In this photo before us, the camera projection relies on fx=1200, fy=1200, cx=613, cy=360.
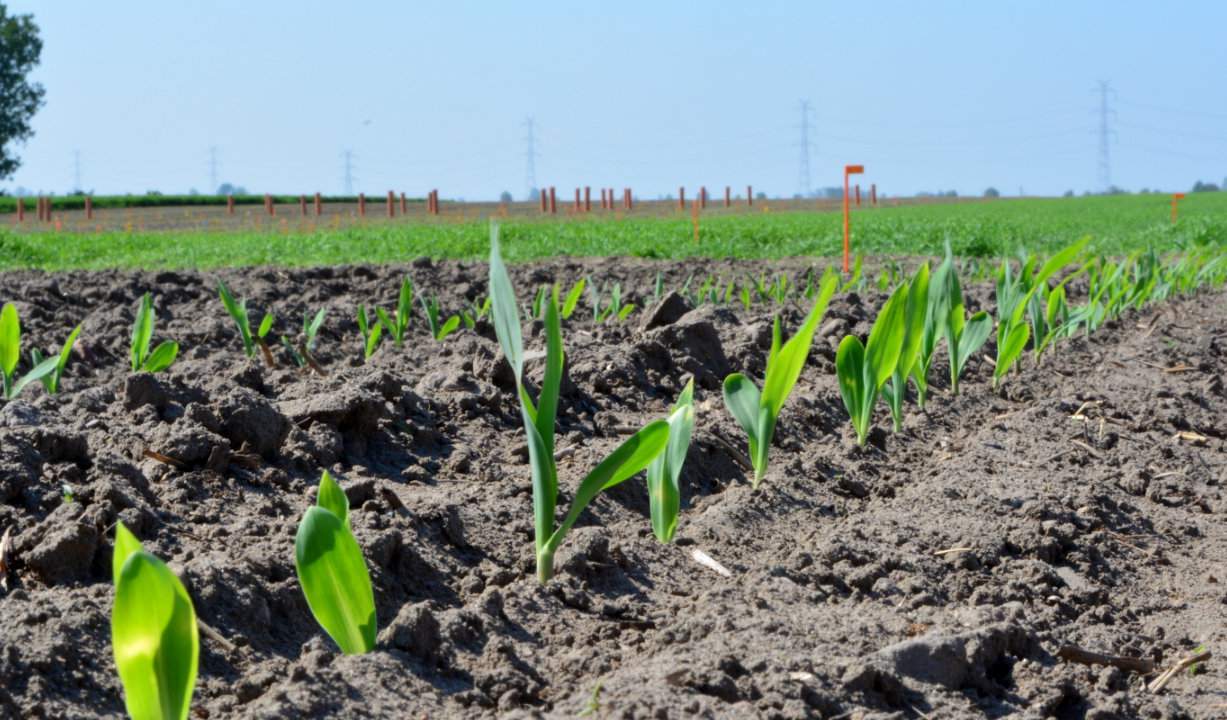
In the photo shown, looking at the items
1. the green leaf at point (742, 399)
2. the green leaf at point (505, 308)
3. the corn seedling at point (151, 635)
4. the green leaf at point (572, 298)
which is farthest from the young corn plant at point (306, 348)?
the corn seedling at point (151, 635)

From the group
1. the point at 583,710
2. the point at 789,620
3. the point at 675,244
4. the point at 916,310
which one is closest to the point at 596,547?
the point at 789,620

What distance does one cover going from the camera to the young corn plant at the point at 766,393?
8.77 feet

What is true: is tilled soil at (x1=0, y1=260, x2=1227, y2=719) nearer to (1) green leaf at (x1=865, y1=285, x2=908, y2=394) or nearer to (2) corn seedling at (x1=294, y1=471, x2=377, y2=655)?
(2) corn seedling at (x1=294, y1=471, x2=377, y2=655)

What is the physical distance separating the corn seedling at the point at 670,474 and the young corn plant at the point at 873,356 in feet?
2.47

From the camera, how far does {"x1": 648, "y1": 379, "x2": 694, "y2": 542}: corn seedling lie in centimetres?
238

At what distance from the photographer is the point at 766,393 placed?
2734mm

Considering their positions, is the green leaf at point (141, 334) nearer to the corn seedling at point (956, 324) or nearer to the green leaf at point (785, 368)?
the green leaf at point (785, 368)

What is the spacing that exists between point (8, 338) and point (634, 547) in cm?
→ 202

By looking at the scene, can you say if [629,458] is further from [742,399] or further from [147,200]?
[147,200]

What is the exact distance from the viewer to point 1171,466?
11.7ft

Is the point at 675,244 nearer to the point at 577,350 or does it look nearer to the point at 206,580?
the point at 577,350

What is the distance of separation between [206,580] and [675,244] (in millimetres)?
12338

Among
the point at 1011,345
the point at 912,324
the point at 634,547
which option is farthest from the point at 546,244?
the point at 634,547

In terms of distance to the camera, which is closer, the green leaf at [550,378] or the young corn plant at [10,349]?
the green leaf at [550,378]
